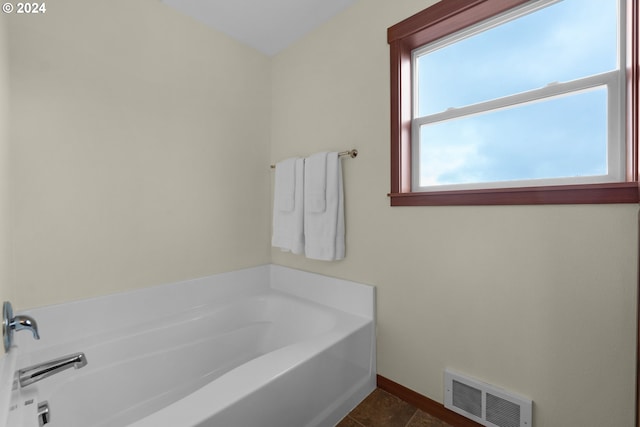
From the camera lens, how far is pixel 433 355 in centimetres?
144

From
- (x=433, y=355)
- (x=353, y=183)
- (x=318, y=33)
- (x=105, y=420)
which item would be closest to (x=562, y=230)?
(x=433, y=355)

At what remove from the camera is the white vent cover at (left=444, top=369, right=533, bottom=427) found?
46.7 inches

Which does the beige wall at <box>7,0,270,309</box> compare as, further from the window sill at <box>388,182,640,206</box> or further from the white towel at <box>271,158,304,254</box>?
the window sill at <box>388,182,640,206</box>

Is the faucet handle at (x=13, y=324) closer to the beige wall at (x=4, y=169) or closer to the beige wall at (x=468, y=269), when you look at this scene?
the beige wall at (x=4, y=169)

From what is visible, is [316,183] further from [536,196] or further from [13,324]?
[13,324]

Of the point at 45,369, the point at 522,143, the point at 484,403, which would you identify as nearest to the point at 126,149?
the point at 45,369

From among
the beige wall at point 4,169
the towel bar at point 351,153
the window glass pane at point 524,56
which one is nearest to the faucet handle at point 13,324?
the beige wall at point 4,169

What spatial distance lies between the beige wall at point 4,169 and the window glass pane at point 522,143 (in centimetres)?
183

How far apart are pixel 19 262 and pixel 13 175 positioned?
395 mm

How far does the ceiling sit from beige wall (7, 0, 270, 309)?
0.09 meters

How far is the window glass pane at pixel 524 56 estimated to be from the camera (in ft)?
3.60

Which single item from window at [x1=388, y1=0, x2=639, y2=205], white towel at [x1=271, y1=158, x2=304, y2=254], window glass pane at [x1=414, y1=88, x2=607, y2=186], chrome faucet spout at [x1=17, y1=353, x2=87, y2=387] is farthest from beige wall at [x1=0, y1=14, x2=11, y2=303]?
window glass pane at [x1=414, y1=88, x2=607, y2=186]

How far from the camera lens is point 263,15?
1.83 meters

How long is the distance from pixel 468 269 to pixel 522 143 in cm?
61
